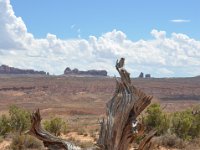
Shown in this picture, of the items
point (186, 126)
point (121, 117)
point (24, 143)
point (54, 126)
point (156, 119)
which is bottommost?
point (24, 143)

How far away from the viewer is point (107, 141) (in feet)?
23.5

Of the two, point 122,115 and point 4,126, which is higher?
point 122,115

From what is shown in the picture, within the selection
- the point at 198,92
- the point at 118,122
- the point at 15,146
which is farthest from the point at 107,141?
the point at 198,92

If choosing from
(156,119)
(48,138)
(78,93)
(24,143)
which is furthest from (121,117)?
(78,93)

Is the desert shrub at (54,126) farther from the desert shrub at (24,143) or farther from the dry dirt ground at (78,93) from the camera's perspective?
the dry dirt ground at (78,93)

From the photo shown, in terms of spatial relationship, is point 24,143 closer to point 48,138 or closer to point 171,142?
point 171,142

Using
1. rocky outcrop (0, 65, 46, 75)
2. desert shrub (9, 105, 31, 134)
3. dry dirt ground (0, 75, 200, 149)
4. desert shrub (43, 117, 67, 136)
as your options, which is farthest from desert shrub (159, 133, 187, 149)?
rocky outcrop (0, 65, 46, 75)

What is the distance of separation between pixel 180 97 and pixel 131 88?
74.7 metres

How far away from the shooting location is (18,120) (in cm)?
2331

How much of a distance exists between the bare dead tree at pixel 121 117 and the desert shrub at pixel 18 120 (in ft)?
53.0

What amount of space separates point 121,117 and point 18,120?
16.9 metres

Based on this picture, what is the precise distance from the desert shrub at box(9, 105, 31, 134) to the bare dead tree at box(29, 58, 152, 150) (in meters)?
16.2

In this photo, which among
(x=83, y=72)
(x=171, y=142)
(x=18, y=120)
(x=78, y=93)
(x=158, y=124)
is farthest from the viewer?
(x=83, y=72)

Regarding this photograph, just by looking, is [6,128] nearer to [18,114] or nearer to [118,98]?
[18,114]
